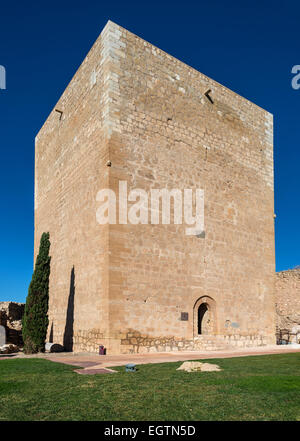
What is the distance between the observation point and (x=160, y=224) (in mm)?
12719

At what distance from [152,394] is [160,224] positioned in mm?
7707

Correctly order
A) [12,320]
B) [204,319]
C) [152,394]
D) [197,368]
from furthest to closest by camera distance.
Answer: [12,320] < [204,319] < [197,368] < [152,394]

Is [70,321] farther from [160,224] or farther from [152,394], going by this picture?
[152,394]

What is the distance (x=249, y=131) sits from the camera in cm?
1662

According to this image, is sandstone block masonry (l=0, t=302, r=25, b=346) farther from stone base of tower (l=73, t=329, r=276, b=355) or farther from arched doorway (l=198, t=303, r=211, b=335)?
arched doorway (l=198, t=303, r=211, b=335)

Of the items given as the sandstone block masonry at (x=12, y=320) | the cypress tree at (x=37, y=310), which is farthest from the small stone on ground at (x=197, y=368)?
the sandstone block masonry at (x=12, y=320)

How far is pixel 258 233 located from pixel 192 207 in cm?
385

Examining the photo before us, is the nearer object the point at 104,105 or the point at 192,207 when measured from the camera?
the point at 104,105

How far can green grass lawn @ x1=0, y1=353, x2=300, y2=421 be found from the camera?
4383mm

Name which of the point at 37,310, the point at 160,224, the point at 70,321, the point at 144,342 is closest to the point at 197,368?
the point at 144,342

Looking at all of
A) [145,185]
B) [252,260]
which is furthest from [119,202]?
[252,260]

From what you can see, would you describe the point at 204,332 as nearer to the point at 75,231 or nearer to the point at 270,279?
the point at 270,279

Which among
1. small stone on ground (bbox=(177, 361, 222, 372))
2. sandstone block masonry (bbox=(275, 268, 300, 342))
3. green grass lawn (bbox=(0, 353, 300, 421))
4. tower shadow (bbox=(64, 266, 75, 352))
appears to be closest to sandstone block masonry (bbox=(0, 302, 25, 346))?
tower shadow (bbox=(64, 266, 75, 352))
